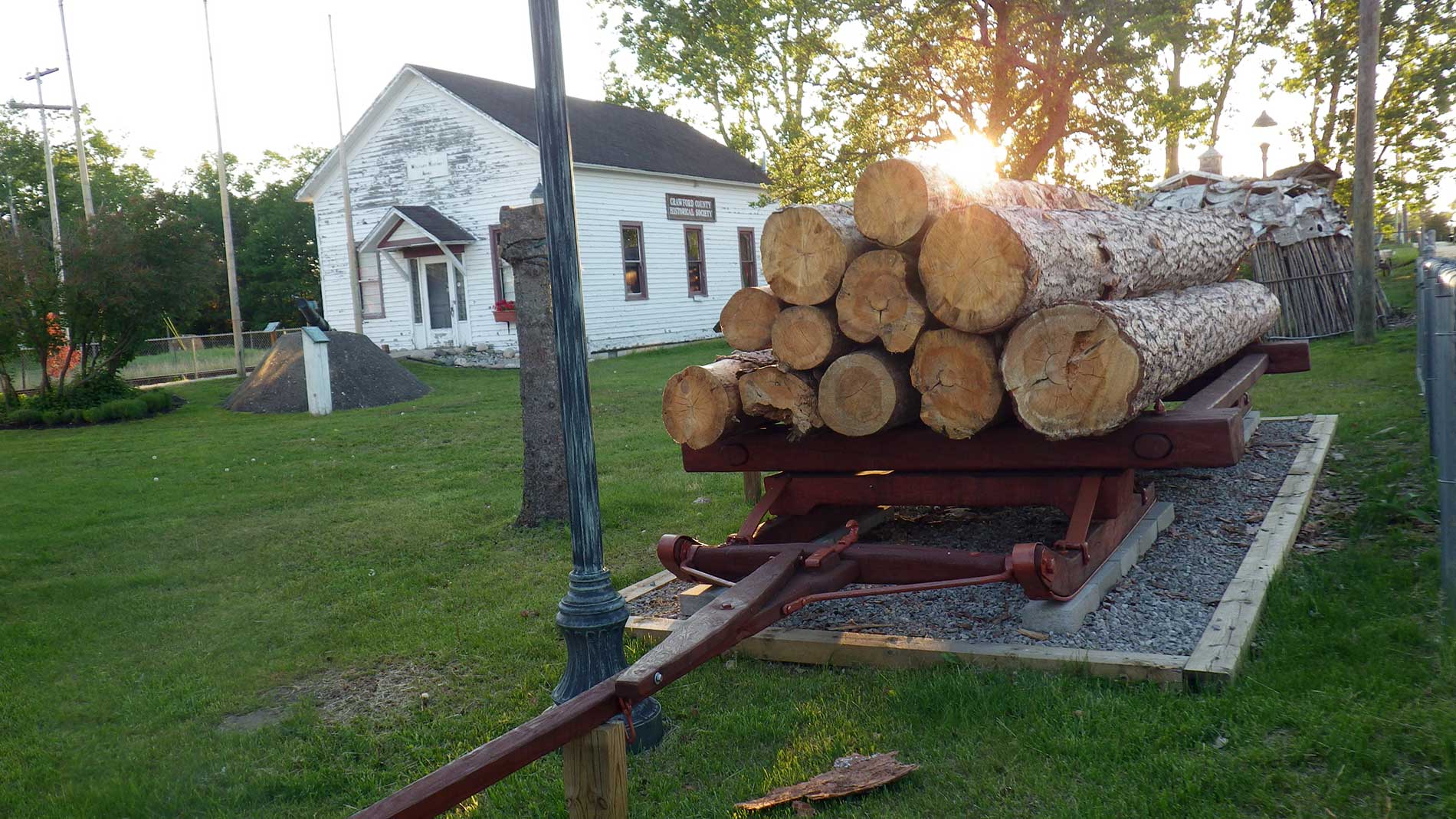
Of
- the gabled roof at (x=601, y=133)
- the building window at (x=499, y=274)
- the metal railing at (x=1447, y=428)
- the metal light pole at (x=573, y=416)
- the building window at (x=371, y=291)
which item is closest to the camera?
the metal light pole at (x=573, y=416)

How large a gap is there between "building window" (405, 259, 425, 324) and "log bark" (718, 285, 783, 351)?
19734 mm

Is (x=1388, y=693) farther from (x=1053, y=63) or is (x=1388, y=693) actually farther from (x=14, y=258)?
(x=14, y=258)

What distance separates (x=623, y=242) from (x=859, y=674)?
20.5 metres

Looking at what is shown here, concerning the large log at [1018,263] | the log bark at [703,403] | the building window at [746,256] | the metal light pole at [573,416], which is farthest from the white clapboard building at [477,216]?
the metal light pole at [573,416]

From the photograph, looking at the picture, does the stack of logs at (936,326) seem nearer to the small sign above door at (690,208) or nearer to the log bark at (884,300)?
the log bark at (884,300)

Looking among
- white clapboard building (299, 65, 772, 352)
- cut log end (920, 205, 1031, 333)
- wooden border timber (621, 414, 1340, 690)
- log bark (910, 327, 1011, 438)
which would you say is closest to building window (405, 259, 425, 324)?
white clapboard building (299, 65, 772, 352)

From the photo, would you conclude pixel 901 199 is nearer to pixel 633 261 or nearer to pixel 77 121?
pixel 633 261

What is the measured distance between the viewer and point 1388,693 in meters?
3.38

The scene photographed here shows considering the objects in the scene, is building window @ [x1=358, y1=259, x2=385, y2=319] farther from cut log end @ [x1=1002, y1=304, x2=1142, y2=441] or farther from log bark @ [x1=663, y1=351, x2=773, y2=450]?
cut log end @ [x1=1002, y1=304, x2=1142, y2=441]

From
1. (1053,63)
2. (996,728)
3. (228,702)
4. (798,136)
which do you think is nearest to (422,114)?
(798,136)

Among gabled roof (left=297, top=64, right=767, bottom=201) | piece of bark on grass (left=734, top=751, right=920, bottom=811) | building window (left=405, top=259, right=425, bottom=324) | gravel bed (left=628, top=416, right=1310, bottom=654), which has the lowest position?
piece of bark on grass (left=734, top=751, right=920, bottom=811)

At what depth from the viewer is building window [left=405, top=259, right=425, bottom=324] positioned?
919 inches

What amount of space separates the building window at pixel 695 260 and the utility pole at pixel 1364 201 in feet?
50.0

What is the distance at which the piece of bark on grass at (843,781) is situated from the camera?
3.12 m
